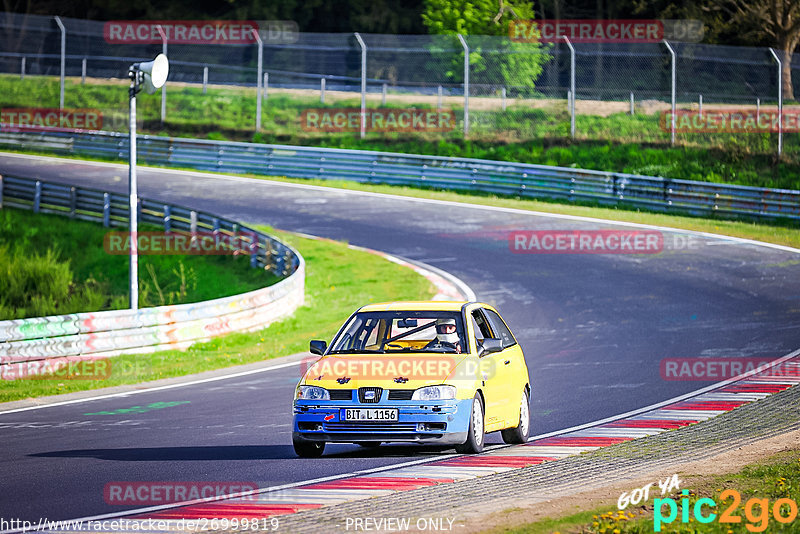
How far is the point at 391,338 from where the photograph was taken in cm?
1193

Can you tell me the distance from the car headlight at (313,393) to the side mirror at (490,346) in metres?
1.62

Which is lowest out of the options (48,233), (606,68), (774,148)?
(48,233)

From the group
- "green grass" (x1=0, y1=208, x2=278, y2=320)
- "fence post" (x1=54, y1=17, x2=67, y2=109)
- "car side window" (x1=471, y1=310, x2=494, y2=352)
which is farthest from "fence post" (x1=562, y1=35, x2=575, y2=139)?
"car side window" (x1=471, y1=310, x2=494, y2=352)

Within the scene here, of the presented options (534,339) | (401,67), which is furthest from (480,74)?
(534,339)

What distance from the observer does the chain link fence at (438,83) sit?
36156 millimetres

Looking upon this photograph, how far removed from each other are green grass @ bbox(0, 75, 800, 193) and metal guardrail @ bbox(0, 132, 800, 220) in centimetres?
245

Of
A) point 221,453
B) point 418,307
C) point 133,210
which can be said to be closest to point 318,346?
point 418,307

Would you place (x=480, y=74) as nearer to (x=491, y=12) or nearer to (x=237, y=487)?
(x=491, y=12)

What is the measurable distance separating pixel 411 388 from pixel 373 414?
1.36ft

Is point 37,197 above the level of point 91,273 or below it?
above

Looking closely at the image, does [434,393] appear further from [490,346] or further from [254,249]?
[254,249]

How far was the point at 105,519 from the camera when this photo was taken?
7988 mm

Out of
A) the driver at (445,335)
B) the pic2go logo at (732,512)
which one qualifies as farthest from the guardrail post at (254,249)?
the pic2go logo at (732,512)

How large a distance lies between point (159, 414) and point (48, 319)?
12.9 ft
